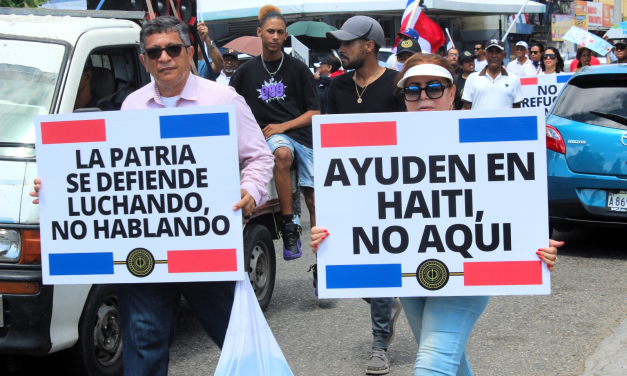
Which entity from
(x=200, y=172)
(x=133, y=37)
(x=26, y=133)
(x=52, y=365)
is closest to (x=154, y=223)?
(x=200, y=172)

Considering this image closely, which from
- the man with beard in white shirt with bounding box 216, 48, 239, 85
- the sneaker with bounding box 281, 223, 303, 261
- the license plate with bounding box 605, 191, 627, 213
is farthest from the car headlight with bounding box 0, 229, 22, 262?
the man with beard in white shirt with bounding box 216, 48, 239, 85

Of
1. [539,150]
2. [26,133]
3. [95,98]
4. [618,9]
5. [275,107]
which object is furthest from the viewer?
[618,9]

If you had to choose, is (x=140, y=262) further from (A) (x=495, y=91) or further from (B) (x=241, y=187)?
(A) (x=495, y=91)

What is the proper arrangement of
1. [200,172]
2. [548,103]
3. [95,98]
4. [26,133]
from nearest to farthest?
[200,172], [26,133], [95,98], [548,103]

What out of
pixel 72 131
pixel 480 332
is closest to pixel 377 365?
pixel 480 332

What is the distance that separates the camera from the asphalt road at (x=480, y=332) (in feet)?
15.5

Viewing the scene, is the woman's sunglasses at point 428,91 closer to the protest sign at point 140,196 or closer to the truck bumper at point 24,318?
the protest sign at point 140,196

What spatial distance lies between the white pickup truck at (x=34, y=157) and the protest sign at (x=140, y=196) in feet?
2.14

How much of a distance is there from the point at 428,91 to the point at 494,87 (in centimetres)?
617

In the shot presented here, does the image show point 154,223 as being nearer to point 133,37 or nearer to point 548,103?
point 133,37

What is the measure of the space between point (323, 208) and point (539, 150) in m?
0.87

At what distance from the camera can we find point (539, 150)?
116 inches

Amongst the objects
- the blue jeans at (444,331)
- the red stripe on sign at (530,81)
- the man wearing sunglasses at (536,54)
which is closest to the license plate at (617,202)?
the red stripe on sign at (530,81)

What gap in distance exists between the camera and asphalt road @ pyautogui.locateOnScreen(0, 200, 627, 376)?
473 cm
